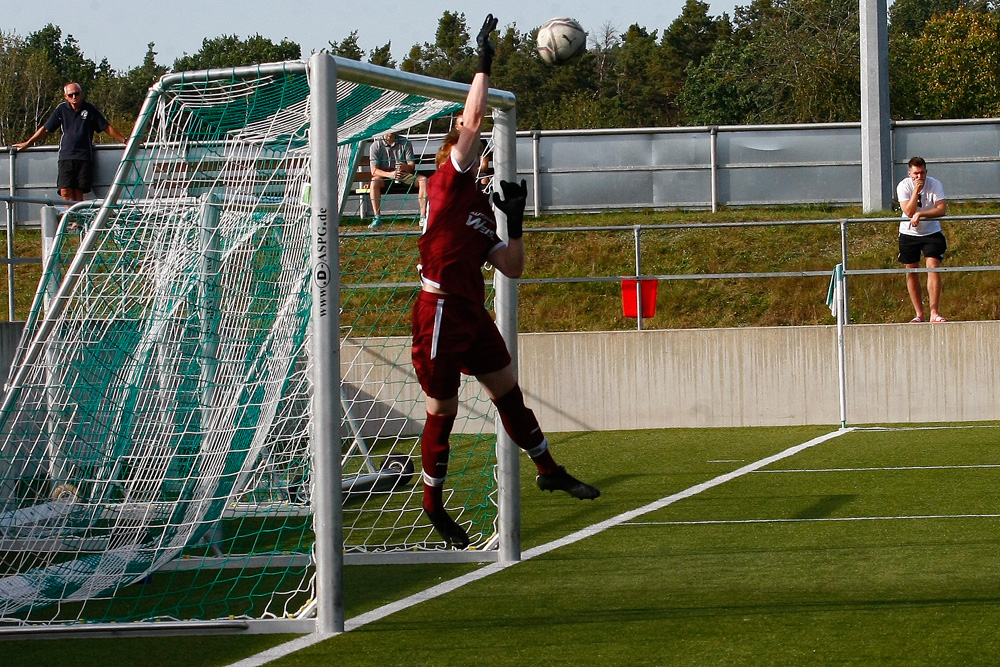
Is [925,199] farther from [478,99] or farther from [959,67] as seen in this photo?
[959,67]

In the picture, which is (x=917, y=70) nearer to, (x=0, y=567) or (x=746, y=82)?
(x=746, y=82)

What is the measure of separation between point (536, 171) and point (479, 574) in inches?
714

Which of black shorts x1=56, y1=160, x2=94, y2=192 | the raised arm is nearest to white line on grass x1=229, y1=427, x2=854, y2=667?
the raised arm

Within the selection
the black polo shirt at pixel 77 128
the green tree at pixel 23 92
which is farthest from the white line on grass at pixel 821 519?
the green tree at pixel 23 92

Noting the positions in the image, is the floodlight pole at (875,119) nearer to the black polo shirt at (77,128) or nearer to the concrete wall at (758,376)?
the concrete wall at (758,376)

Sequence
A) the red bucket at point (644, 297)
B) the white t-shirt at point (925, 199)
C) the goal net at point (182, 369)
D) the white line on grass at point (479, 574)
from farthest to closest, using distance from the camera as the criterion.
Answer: the red bucket at point (644, 297), the white t-shirt at point (925, 199), the goal net at point (182, 369), the white line on grass at point (479, 574)

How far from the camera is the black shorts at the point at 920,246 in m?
14.8

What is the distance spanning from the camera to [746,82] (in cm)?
5981

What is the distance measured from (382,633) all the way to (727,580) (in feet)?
5.94

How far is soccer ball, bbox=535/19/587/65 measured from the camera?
40.1 ft

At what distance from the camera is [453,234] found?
20.4 feet

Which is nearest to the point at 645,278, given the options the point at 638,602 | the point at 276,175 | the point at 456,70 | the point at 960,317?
the point at 960,317

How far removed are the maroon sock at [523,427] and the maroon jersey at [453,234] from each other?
1.94ft

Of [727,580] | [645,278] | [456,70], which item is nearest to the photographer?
[727,580]
